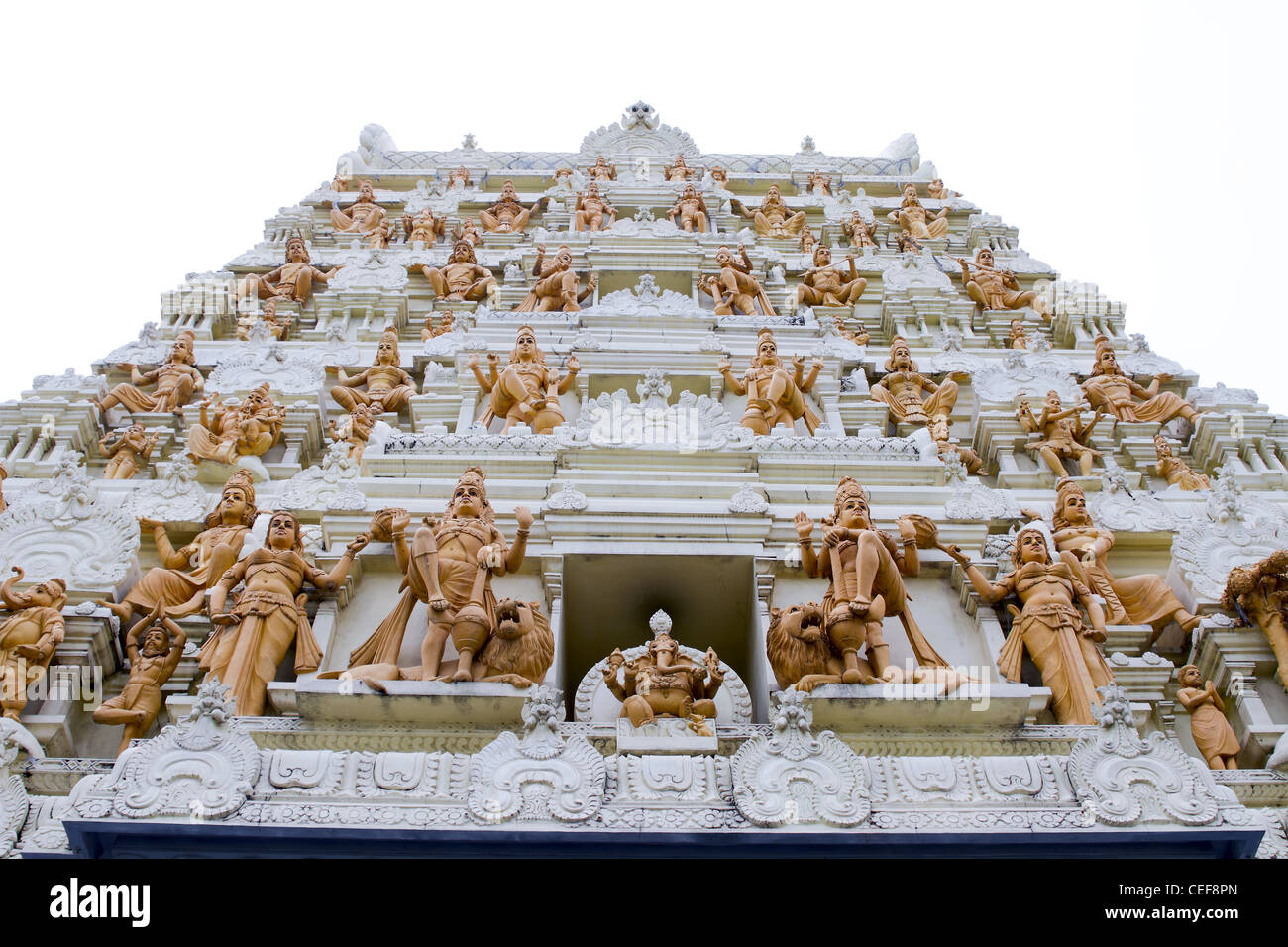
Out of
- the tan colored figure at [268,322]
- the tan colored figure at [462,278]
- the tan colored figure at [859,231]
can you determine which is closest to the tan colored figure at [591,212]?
the tan colored figure at [462,278]

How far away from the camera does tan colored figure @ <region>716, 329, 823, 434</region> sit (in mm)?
16016

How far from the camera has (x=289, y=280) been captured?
22.5 m

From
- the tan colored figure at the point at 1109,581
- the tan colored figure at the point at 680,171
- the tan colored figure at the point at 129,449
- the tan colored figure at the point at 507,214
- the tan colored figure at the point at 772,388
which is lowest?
the tan colored figure at the point at 1109,581

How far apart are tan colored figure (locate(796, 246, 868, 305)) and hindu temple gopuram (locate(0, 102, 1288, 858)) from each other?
74mm

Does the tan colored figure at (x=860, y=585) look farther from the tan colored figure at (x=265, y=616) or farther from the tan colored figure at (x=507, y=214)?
the tan colored figure at (x=507, y=214)

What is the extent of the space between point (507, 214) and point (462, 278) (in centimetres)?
486

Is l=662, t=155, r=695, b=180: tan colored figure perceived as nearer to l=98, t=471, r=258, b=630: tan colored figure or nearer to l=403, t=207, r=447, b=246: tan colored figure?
l=403, t=207, r=447, b=246: tan colored figure

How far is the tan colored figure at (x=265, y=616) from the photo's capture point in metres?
10.8

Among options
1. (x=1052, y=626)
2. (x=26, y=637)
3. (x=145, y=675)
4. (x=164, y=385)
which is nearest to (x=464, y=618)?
(x=145, y=675)

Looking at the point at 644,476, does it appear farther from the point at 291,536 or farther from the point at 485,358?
the point at 485,358

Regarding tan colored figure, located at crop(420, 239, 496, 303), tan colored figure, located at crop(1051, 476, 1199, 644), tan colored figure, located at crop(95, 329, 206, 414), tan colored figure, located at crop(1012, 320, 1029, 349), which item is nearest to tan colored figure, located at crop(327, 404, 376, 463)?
tan colored figure, located at crop(95, 329, 206, 414)

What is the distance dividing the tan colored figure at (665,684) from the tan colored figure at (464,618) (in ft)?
2.34
